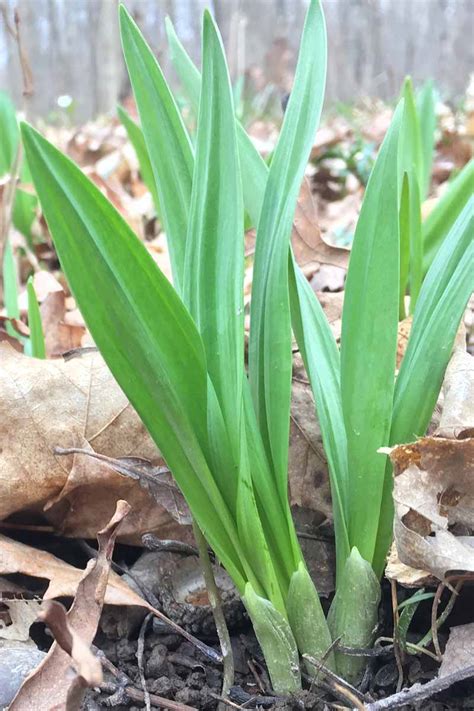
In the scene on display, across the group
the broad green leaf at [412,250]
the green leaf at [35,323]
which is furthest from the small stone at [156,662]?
the broad green leaf at [412,250]

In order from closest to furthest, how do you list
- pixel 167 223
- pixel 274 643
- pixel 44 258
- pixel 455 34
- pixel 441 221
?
pixel 274 643 → pixel 167 223 → pixel 441 221 → pixel 44 258 → pixel 455 34

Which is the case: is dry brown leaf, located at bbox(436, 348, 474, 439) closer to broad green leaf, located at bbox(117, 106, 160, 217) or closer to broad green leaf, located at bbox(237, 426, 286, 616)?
broad green leaf, located at bbox(237, 426, 286, 616)

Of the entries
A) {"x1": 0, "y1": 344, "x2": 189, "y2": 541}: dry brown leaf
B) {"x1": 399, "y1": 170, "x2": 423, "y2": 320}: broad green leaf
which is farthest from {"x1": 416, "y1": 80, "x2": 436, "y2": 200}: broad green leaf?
{"x1": 0, "y1": 344, "x2": 189, "y2": 541}: dry brown leaf

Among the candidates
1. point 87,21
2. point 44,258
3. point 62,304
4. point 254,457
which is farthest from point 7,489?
point 87,21

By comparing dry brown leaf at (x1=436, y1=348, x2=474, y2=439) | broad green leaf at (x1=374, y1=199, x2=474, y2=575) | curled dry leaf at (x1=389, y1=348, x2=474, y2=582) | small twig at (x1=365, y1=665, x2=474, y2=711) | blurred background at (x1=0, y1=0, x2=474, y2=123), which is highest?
blurred background at (x1=0, y1=0, x2=474, y2=123)

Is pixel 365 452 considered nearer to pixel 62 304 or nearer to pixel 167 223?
pixel 167 223

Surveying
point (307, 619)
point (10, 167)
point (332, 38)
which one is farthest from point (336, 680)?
point (332, 38)
